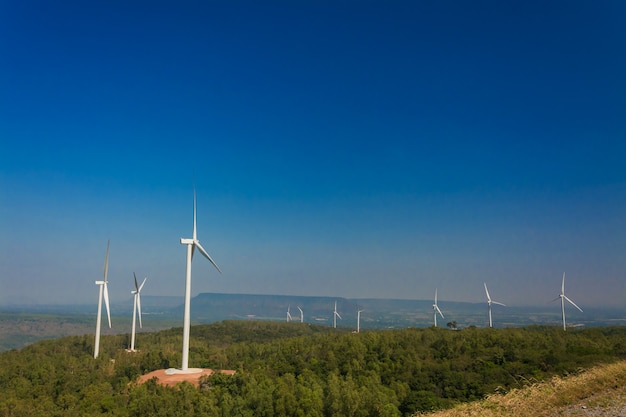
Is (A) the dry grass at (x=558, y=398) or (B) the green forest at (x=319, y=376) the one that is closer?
(A) the dry grass at (x=558, y=398)

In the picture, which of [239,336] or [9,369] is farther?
[239,336]

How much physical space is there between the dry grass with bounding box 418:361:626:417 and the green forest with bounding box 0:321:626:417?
54.8 feet

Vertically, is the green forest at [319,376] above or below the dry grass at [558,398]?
below

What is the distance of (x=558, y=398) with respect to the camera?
20062 mm

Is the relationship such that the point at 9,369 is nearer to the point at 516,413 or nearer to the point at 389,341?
the point at 389,341

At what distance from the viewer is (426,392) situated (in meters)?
66.4

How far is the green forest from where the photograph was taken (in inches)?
2377

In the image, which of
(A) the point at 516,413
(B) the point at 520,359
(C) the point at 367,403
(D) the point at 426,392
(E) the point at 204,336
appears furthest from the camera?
(E) the point at 204,336

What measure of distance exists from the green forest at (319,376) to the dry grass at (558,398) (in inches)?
657

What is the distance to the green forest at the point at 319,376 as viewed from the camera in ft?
198

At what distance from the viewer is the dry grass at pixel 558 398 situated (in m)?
18.6

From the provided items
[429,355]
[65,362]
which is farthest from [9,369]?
[429,355]

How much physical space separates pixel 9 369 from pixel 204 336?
87375 mm

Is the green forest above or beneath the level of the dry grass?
beneath
